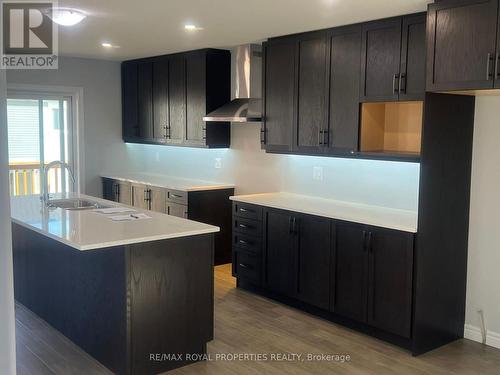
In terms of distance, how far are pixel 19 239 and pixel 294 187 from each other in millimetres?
2569

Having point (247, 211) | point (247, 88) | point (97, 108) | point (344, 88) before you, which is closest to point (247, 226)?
point (247, 211)

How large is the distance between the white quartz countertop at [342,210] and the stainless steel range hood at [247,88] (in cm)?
81

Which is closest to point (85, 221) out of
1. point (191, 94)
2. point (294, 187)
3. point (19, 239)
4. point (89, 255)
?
point (89, 255)

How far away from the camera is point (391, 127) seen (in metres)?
4.39

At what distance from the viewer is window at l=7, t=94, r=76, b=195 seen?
6.34 metres

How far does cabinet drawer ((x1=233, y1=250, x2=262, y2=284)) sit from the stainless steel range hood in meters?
1.30

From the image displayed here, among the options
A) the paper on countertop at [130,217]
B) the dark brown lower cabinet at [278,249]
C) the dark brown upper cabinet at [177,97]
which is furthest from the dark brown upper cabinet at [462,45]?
the dark brown upper cabinet at [177,97]

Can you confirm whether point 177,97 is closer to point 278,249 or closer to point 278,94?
point 278,94

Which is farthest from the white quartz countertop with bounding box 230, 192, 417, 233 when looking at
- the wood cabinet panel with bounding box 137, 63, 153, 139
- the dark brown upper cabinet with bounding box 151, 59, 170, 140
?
the wood cabinet panel with bounding box 137, 63, 153, 139

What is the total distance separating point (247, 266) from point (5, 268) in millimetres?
4199

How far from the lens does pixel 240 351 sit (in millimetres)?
3699

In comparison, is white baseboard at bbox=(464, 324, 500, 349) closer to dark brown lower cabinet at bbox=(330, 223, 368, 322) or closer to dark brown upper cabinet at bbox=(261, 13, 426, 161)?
dark brown lower cabinet at bbox=(330, 223, 368, 322)

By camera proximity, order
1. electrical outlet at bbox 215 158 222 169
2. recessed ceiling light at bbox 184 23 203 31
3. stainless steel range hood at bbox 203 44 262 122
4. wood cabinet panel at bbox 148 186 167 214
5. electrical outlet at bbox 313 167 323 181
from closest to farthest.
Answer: recessed ceiling light at bbox 184 23 203 31, electrical outlet at bbox 313 167 323 181, stainless steel range hood at bbox 203 44 262 122, wood cabinet panel at bbox 148 186 167 214, electrical outlet at bbox 215 158 222 169

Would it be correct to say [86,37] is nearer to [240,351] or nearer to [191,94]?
[191,94]
